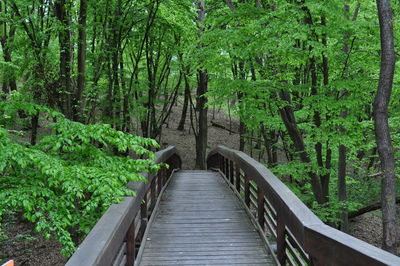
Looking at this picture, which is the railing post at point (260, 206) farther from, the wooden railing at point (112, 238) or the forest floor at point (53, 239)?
the forest floor at point (53, 239)

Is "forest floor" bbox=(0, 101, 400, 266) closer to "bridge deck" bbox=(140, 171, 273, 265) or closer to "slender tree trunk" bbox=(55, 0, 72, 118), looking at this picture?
"bridge deck" bbox=(140, 171, 273, 265)

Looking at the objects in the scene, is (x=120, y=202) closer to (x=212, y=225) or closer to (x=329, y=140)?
(x=212, y=225)

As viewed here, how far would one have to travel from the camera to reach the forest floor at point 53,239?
9109 millimetres

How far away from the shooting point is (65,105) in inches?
276

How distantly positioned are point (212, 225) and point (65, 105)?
155 inches

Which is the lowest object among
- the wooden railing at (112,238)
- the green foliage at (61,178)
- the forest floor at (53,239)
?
the forest floor at (53,239)

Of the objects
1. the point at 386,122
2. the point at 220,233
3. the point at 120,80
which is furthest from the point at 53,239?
the point at 386,122

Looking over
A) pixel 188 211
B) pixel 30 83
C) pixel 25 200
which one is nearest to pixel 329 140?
pixel 188 211

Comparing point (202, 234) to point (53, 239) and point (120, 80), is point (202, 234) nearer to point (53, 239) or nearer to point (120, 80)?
point (53, 239)

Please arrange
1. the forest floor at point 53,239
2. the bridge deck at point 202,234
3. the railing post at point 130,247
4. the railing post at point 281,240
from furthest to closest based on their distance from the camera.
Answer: the forest floor at point 53,239 → the bridge deck at point 202,234 → the railing post at point 281,240 → the railing post at point 130,247

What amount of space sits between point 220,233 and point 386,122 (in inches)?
163

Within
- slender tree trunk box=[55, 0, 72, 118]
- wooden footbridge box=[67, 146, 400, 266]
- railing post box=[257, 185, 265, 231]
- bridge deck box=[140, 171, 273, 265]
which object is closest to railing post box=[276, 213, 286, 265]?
wooden footbridge box=[67, 146, 400, 266]

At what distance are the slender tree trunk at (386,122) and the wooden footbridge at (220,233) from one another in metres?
2.80

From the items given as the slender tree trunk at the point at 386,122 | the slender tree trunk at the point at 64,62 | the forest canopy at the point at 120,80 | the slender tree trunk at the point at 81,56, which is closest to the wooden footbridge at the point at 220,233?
the forest canopy at the point at 120,80
